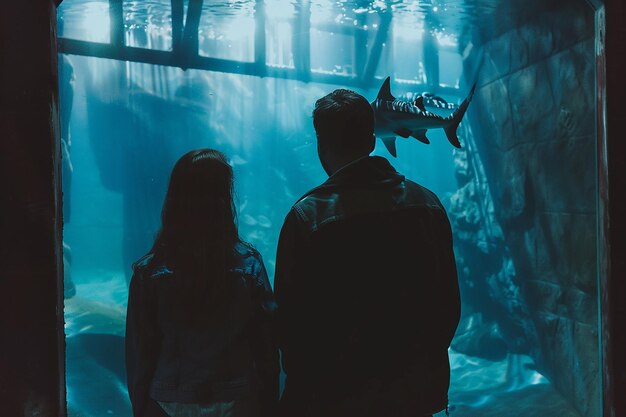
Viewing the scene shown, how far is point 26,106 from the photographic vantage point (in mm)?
2283

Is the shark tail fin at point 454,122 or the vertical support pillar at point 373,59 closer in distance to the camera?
the shark tail fin at point 454,122

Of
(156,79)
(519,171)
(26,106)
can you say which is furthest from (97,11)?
(156,79)

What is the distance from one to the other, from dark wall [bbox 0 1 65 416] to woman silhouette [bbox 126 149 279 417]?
18.2 inches

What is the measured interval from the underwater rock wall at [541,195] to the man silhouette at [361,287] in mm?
3264

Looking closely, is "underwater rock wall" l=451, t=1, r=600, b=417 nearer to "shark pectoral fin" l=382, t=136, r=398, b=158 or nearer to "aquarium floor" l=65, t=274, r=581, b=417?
"aquarium floor" l=65, t=274, r=581, b=417

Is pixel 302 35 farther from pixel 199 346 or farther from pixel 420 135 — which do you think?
pixel 199 346

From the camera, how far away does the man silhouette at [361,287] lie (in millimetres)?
1919

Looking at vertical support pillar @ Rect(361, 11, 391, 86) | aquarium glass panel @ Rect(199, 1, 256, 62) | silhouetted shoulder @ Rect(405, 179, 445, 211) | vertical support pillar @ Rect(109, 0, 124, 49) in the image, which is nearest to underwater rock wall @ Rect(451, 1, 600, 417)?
vertical support pillar @ Rect(361, 11, 391, 86)

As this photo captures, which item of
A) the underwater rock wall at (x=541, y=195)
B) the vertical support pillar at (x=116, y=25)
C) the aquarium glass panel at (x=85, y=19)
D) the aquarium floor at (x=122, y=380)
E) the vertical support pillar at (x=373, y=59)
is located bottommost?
the aquarium floor at (x=122, y=380)

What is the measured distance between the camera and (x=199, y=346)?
2.11m

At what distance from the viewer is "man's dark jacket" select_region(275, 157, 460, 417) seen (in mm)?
1917

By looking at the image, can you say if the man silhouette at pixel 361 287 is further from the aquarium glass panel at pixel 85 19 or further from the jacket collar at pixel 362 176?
the aquarium glass panel at pixel 85 19

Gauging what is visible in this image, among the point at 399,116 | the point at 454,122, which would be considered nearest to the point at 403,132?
the point at 399,116

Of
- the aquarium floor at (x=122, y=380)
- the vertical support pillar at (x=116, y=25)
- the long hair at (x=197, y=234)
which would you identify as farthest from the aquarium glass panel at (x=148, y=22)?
the long hair at (x=197, y=234)
